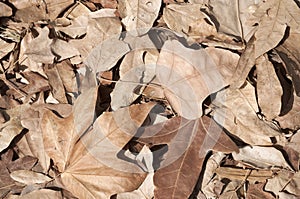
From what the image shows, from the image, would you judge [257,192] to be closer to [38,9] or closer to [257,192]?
[257,192]

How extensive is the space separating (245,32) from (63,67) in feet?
2.00

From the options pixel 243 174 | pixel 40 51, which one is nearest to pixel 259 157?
pixel 243 174

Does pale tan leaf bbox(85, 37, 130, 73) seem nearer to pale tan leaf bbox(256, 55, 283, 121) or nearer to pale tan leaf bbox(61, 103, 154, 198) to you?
pale tan leaf bbox(61, 103, 154, 198)

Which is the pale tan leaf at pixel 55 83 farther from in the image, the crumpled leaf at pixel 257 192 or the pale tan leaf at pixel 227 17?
the crumpled leaf at pixel 257 192

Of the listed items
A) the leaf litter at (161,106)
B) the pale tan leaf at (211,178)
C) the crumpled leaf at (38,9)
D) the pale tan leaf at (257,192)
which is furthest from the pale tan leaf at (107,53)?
the pale tan leaf at (257,192)

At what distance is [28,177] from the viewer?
1617 millimetres

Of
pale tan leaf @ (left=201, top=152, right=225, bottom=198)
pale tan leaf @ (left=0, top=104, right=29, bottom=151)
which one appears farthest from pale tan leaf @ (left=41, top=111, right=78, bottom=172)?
pale tan leaf @ (left=201, top=152, right=225, bottom=198)

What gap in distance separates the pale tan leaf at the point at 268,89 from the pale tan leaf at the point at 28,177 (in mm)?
736

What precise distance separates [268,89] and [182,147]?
315 millimetres

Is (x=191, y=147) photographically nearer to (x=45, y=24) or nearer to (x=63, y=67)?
(x=63, y=67)

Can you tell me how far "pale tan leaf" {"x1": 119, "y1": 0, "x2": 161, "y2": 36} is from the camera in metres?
1.57

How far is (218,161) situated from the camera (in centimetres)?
155

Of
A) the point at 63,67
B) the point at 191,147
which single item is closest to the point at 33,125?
the point at 63,67

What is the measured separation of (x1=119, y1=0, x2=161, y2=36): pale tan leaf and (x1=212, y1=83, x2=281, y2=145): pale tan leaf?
1.06ft
